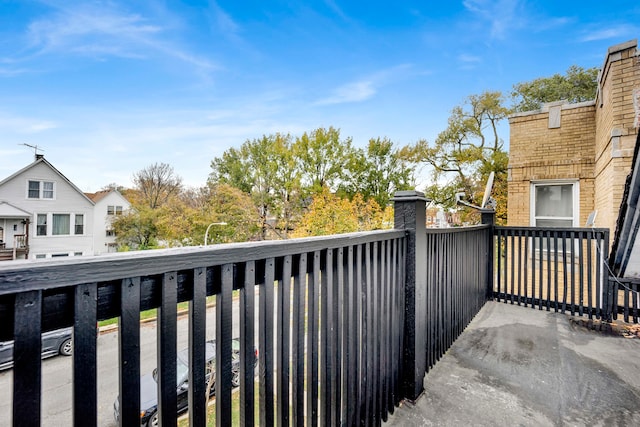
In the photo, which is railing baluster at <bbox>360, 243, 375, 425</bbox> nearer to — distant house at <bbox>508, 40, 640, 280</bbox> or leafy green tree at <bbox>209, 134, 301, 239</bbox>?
distant house at <bbox>508, 40, 640, 280</bbox>

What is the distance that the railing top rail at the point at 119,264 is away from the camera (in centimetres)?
58

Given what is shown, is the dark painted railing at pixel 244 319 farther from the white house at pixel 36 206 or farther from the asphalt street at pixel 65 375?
the white house at pixel 36 206

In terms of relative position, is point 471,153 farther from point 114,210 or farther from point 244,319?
point 114,210

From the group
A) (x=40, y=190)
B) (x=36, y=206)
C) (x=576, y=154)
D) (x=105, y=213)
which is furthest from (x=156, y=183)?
(x=576, y=154)

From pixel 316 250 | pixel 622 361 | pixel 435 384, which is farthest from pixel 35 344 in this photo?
pixel 622 361

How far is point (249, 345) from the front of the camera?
104cm

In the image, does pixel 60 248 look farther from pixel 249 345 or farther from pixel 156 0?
pixel 249 345

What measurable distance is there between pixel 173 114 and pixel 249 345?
12.1 meters

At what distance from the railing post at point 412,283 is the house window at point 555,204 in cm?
545

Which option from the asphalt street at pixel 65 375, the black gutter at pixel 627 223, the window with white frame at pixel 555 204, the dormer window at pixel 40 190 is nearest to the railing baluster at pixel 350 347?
the asphalt street at pixel 65 375

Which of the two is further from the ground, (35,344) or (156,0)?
(156,0)

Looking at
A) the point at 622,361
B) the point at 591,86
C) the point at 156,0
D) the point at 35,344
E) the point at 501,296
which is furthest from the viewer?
the point at 591,86

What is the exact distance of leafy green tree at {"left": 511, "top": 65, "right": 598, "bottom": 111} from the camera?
51.9ft

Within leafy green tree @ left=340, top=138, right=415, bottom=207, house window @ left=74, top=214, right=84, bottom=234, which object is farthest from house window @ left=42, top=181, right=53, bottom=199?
leafy green tree @ left=340, top=138, right=415, bottom=207
